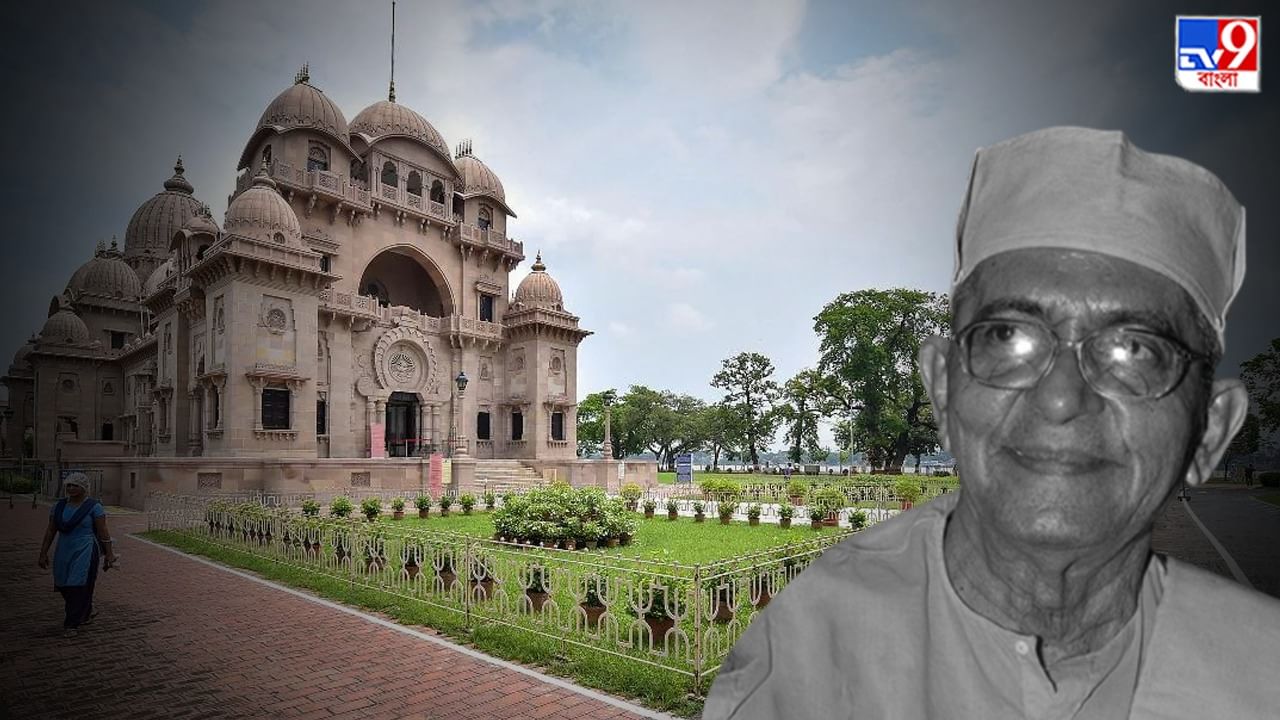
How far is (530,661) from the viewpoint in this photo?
706cm

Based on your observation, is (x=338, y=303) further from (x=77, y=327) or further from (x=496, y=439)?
(x=77, y=327)

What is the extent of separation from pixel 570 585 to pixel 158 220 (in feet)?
192

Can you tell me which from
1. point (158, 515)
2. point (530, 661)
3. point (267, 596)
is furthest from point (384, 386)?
point (530, 661)

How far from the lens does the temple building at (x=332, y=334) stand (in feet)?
82.8

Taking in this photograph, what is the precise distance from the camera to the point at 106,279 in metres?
47.5

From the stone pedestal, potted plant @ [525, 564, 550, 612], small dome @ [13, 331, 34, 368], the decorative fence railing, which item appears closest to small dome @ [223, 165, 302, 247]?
the stone pedestal

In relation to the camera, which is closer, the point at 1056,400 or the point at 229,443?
the point at 1056,400

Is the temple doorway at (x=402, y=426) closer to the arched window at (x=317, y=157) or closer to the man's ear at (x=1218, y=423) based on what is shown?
the arched window at (x=317, y=157)

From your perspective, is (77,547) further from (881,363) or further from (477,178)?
(881,363)

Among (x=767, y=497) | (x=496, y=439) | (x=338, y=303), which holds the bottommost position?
(x=767, y=497)

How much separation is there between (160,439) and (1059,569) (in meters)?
38.9

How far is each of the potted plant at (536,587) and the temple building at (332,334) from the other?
1866 centimetres

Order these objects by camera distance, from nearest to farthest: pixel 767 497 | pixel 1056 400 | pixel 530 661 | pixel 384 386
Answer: pixel 1056 400, pixel 530 661, pixel 767 497, pixel 384 386

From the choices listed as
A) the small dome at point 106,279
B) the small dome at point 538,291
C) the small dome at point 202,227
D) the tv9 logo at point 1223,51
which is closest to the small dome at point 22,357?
the small dome at point 106,279
